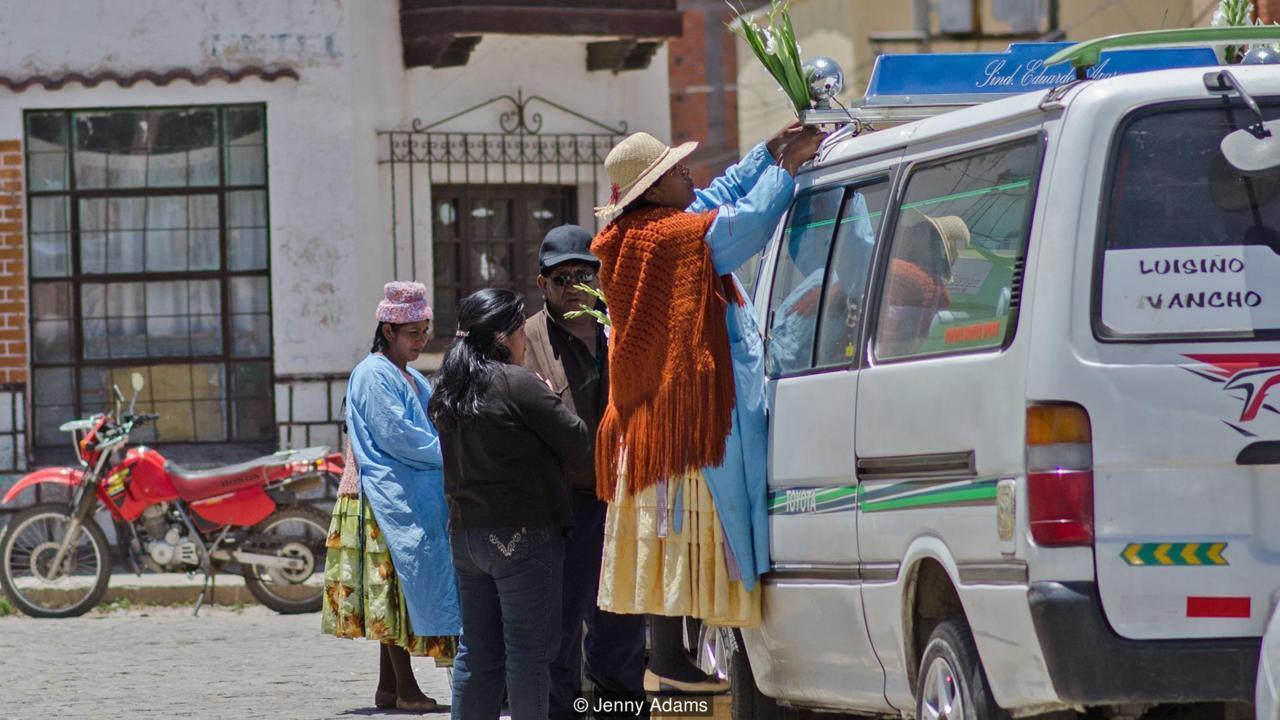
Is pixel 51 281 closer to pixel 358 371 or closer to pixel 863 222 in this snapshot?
pixel 358 371

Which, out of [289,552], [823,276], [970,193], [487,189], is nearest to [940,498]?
[970,193]

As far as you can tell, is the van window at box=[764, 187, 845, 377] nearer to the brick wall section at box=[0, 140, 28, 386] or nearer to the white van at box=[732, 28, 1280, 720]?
the white van at box=[732, 28, 1280, 720]

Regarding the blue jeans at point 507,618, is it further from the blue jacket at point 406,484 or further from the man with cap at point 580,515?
the blue jacket at point 406,484

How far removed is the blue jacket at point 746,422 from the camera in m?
6.68

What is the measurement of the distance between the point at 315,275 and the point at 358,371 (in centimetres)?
726

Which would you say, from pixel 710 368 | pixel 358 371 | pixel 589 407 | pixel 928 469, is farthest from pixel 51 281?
pixel 928 469

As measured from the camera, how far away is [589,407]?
8219mm

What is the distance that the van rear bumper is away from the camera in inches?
198

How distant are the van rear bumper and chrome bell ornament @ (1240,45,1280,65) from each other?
5.86 ft

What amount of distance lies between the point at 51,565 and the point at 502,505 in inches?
305

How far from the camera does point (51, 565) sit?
14.1m

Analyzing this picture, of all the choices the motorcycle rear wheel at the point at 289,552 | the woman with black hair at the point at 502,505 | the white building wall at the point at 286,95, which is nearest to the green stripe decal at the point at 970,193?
the woman with black hair at the point at 502,505

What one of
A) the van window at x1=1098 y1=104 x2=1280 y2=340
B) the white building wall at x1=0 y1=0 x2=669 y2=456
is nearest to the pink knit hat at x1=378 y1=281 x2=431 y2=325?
the van window at x1=1098 y1=104 x2=1280 y2=340

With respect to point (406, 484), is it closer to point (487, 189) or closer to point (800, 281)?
point (800, 281)
